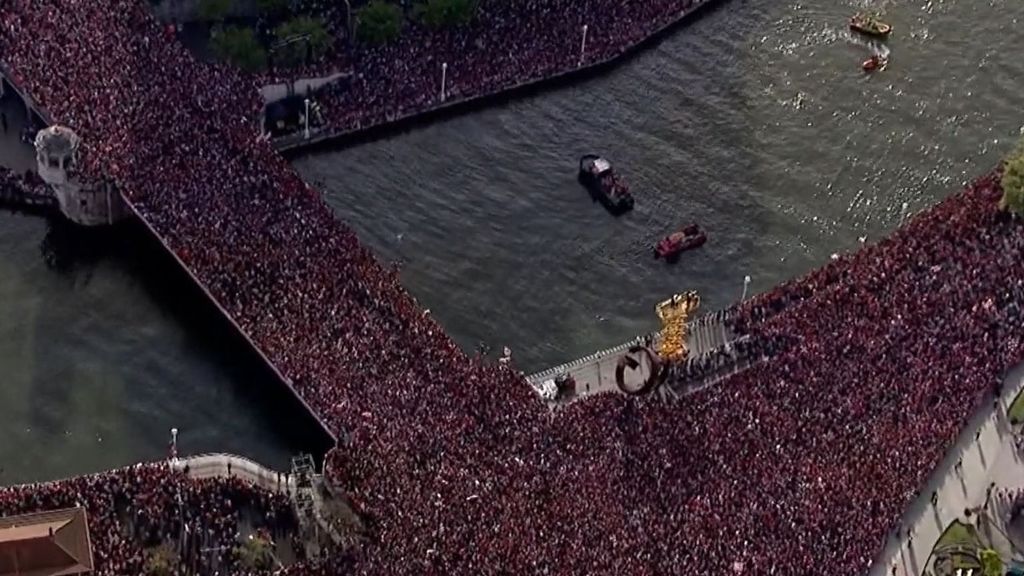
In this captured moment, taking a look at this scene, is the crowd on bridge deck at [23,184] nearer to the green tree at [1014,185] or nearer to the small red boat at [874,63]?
the green tree at [1014,185]

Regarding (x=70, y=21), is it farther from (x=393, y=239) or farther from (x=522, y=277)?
(x=522, y=277)

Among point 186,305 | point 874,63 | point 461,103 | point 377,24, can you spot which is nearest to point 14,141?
point 186,305

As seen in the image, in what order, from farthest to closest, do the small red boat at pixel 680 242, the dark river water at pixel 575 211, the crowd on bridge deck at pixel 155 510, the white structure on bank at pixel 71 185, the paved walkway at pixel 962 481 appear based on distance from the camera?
the small red boat at pixel 680 242 < the white structure on bank at pixel 71 185 < the dark river water at pixel 575 211 < the paved walkway at pixel 962 481 < the crowd on bridge deck at pixel 155 510

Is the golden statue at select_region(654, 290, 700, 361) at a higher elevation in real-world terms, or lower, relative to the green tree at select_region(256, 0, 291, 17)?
lower

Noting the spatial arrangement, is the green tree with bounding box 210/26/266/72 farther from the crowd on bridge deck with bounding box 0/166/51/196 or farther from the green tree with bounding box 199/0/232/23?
the crowd on bridge deck with bounding box 0/166/51/196

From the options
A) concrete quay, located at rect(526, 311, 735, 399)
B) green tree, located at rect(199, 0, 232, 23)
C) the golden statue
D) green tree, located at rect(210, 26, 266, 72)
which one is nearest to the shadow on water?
concrete quay, located at rect(526, 311, 735, 399)

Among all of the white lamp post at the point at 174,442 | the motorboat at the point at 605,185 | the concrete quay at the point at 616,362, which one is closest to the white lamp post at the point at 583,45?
the motorboat at the point at 605,185

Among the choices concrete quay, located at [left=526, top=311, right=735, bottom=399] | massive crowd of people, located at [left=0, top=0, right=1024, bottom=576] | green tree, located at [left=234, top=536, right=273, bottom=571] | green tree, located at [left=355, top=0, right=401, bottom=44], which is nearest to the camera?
massive crowd of people, located at [left=0, top=0, right=1024, bottom=576]
